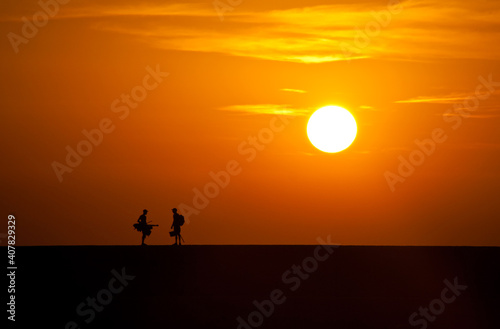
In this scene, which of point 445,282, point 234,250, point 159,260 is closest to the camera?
point 445,282

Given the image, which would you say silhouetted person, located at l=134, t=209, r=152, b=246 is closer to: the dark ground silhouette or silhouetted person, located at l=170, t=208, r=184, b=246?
silhouetted person, located at l=170, t=208, r=184, b=246

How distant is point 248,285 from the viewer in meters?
24.8

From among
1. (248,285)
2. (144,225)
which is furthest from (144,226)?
(248,285)

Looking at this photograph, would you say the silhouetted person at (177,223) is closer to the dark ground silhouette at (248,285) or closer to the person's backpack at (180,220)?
the person's backpack at (180,220)

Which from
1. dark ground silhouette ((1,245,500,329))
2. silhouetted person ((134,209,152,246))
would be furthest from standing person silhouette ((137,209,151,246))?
dark ground silhouette ((1,245,500,329))

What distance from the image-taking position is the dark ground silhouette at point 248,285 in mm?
19922

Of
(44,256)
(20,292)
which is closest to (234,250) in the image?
(44,256)

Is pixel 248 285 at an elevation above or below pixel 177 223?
below

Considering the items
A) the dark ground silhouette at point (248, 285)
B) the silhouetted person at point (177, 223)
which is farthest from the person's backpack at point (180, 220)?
the dark ground silhouette at point (248, 285)

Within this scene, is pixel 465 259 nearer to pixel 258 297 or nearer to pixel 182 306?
pixel 258 297

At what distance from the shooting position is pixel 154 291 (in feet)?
77.0

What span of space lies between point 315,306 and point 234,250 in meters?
11.9

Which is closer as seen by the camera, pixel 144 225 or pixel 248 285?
pixel 248 285

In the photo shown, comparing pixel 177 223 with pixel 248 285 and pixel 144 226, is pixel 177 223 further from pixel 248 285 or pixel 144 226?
pixel 248 285
